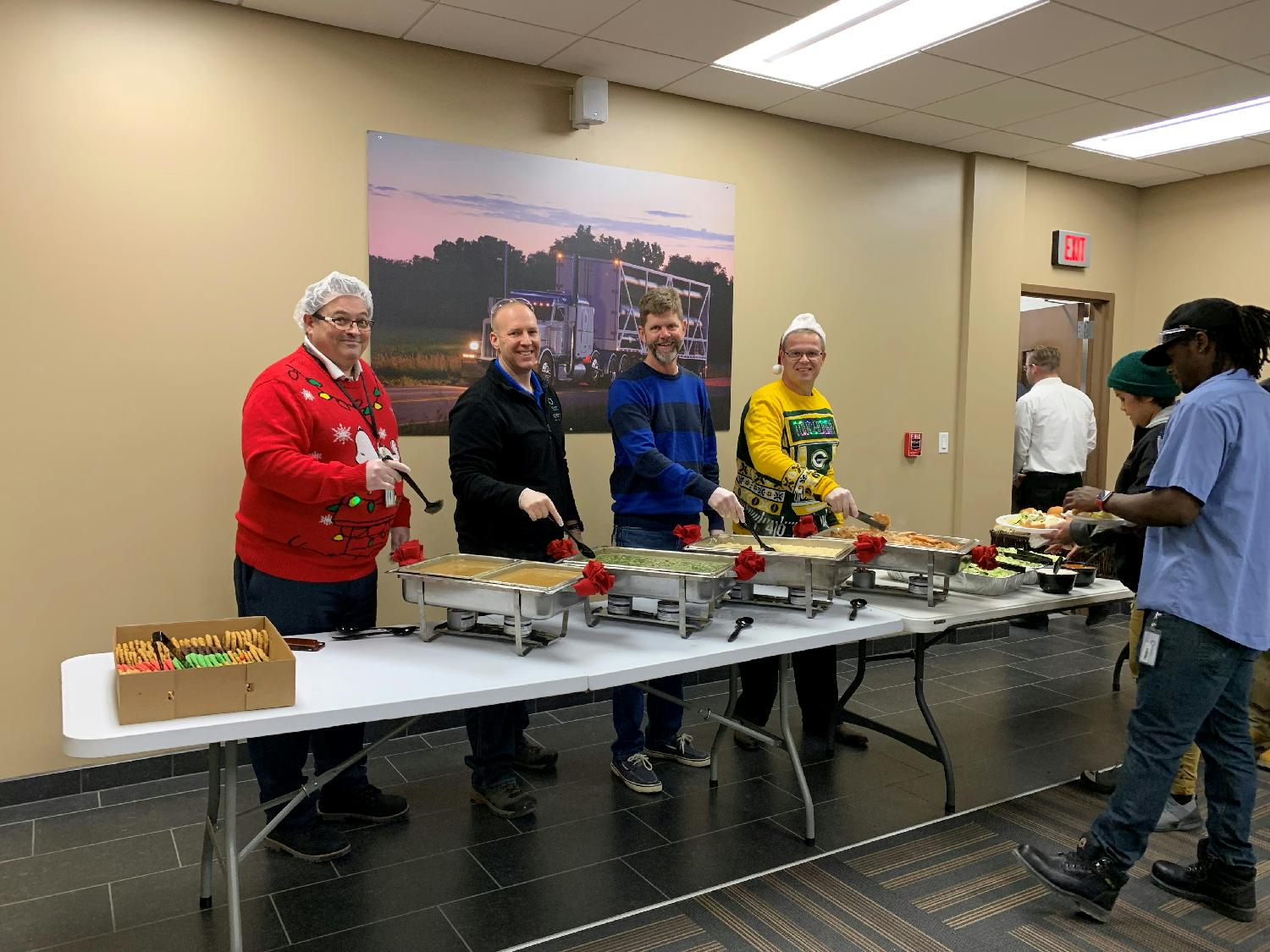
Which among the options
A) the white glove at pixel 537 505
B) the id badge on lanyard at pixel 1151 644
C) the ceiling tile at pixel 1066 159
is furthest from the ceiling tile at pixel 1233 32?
the white glove at pixel 537 505

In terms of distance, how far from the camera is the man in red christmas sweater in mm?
2461

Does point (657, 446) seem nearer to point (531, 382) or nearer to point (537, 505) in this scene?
point (531, 382)

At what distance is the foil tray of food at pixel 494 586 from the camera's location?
7.75ft

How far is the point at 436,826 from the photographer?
310 centimetres

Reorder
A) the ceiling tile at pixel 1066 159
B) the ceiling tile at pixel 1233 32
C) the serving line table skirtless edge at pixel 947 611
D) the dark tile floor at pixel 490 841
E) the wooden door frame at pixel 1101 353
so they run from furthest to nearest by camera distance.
Result: the wooden door frame at pixel 1101 353 → the ceiling tile at pixel 1066 159 → the ceiling tile at pixel 1233 32 → the serving line table skirtless edge at pixel 947 611 → the dark tile floor at pixel 490 841

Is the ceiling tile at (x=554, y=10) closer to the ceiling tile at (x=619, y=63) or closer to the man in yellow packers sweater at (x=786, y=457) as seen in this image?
the ceiling tile at (x=619, y=63)

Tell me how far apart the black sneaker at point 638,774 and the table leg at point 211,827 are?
4.55ft

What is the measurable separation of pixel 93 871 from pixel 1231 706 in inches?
130

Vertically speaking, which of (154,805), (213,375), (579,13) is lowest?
(154,805)

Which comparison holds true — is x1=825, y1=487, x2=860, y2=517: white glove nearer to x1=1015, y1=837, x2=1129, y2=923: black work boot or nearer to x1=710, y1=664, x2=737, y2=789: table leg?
x1=710, y1=664, x2=737, y2=789: table leg

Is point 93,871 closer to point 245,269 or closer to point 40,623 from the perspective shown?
point 40,623

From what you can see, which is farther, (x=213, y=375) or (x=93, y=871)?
(x=213, y=375)

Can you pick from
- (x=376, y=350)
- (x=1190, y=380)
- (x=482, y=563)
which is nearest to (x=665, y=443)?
(x=482, y=563)

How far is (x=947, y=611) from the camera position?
3004 millimetres
